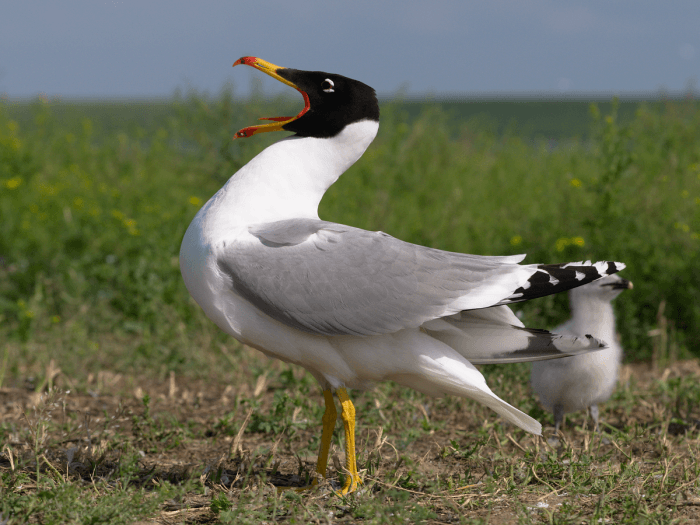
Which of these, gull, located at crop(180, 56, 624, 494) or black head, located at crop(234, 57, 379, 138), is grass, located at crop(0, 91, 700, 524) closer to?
gull, located at crop(180, 56, 624, 494)

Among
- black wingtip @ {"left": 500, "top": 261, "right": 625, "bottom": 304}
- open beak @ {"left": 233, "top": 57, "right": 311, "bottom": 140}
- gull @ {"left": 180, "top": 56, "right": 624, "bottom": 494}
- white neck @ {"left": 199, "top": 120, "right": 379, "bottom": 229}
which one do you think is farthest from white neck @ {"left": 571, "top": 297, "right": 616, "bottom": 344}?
open beak @ {"left": 233, "top": 57, "right": 311, "bottom": 140}

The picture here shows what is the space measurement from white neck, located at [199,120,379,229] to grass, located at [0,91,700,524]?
1.10 metres

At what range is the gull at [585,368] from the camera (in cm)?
416

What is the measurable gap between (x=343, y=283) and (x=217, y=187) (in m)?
5.10

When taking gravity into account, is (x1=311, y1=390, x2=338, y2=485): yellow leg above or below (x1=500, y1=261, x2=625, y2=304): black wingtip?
below

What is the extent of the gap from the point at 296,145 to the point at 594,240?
3.74m

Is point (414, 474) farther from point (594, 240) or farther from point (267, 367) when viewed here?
point (594, 240)

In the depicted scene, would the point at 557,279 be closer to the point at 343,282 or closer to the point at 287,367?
the point at 343,282

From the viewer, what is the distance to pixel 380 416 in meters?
4.20

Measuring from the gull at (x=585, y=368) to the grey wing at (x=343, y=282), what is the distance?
154 centimetres

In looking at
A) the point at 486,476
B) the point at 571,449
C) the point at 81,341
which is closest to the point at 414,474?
the point at 486,476

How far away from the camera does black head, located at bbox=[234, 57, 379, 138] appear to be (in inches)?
126

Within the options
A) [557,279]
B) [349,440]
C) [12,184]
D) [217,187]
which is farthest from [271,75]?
[12,184]

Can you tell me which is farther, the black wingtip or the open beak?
the open beak
